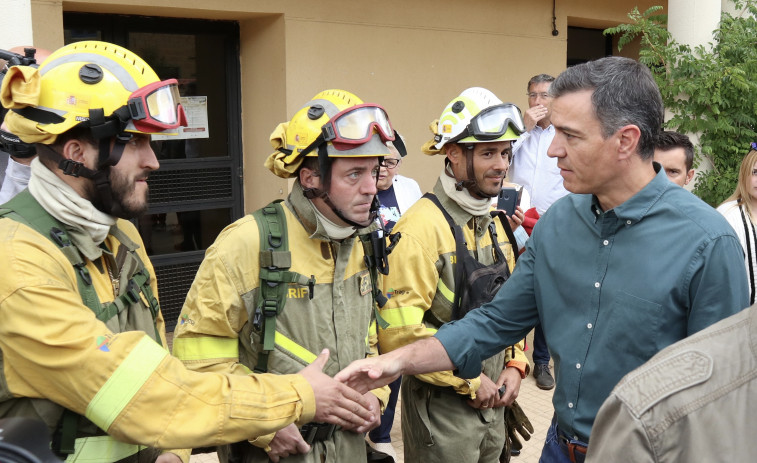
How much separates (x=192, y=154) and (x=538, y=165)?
3519 millimetres

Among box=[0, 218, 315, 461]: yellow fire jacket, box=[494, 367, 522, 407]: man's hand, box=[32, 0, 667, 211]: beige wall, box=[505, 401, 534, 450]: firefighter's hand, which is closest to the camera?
box=[0, 218, 315, 461]: yellow fire jacket

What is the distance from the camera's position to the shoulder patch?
139cm

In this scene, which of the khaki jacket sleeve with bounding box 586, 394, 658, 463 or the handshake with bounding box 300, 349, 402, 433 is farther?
the handshake with bounding box 300, 349, 402, 433

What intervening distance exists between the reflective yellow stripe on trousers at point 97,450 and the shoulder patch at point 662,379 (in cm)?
171

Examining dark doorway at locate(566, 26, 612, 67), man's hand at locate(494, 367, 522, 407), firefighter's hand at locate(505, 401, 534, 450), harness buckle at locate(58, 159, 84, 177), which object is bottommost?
firefighter's hand at locate(505, 401, 534, 450)

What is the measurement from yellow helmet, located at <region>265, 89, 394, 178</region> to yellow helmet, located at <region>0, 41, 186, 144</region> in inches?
28.6

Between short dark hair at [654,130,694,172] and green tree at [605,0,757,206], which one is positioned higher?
green tree at [605,0,757,206]

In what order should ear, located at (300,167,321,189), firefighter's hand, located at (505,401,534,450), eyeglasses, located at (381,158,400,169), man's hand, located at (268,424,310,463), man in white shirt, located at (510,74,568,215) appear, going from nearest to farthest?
man's hand, located at (268,424,310,463)
ear, located at (300,167,321,189)
firefighter's hand, located at (505,401,534,450)
eyeglasses, located at (381,158,400,169)
man in white shirt, located at (510,74,568,215)

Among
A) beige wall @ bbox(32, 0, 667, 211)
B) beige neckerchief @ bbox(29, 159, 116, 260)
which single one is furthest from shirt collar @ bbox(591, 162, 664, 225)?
beige wall @ bbox(32, 0, 667, 211)

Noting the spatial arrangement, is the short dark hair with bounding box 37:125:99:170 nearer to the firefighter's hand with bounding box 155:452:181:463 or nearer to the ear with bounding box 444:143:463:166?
the firefighter's hand with bounding box 155:452:181:463

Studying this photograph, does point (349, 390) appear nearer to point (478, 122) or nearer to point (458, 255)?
point (458, 255)

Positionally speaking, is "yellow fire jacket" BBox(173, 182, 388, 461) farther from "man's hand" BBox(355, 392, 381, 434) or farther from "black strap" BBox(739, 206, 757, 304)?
"black strap" BBox(739, 206, 757, 304)

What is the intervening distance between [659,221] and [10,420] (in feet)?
6.88

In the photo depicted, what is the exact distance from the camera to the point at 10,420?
180cm
